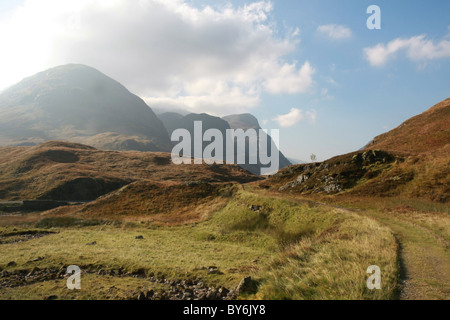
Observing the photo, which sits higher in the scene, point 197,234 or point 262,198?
point 262,198

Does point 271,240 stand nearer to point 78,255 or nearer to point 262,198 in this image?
point 262,198

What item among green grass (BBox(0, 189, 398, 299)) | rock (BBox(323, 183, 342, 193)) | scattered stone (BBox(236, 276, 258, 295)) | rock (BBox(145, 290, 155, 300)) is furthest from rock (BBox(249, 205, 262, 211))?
scattered stone (BBox(236, 276, 258, 295))

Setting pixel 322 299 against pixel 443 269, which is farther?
pixel 443 269

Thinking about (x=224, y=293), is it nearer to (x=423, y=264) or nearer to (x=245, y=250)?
(x=423, y=264)

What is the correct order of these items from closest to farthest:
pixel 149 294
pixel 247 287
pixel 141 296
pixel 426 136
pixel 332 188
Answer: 1. pixel 247 287
2. pixel 141 296
3. pixel 149 294
4. pixel 332 188
5. pixel 426 136

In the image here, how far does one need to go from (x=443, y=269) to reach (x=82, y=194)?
75.2 m

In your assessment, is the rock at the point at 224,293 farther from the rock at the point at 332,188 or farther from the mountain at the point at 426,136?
the mountain at the point at 426,136

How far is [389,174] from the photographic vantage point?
38250 millimetres

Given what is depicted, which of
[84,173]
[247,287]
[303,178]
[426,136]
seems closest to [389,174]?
[303,178]

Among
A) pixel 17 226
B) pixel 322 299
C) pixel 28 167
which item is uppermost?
Answer: pixel 28 167

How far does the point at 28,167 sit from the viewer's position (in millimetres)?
81875

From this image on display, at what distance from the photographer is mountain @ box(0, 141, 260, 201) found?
66.2m

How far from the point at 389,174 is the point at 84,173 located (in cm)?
7946
